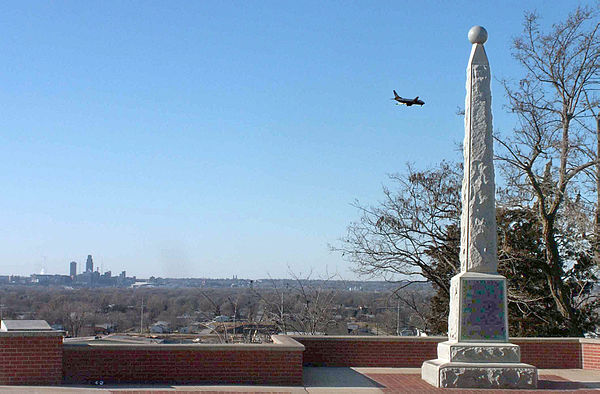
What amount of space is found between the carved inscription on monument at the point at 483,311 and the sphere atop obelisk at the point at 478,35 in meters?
4.79

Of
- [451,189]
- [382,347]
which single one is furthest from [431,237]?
[382,347]

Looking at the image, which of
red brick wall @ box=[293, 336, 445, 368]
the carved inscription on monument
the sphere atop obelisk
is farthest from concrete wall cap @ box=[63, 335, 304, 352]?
the sphere atop obelisk

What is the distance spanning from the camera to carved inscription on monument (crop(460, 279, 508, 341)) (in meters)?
14.4

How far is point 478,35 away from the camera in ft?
49.6

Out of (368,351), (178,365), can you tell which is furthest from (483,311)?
(178,365)

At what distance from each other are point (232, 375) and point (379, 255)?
15667 mm

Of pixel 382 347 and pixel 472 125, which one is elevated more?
pixel 472 125

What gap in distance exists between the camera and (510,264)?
28250mm

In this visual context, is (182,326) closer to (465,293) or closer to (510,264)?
(510,264)

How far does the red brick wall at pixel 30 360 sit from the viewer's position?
1282 centimetres

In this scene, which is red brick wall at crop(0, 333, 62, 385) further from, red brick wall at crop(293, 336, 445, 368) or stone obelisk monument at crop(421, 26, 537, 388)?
stone obelisk monument at crop(421, 26, 537, 388)

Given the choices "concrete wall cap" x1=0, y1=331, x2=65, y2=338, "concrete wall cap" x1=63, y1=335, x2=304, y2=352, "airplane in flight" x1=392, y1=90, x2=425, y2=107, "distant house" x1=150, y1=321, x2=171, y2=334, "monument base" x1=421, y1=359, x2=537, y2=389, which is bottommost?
"distant house" x1=150, y1=321, x2=171, y2=334

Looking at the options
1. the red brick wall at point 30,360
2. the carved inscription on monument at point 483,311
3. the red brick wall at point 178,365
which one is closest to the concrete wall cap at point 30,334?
the red brick wall at point 30,360

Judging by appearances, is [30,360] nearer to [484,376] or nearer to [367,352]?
[367,352]
